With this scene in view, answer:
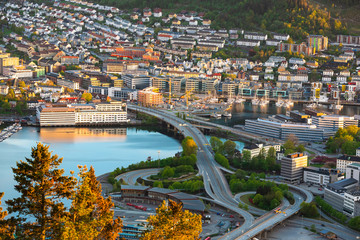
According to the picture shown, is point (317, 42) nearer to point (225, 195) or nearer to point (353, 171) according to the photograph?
point (353, 171)

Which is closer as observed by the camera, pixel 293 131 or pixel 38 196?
pixel 38 196

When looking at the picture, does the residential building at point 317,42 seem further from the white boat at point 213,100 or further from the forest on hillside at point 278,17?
the white boat at point 213,100

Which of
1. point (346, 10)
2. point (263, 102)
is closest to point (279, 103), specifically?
point (263, 102)

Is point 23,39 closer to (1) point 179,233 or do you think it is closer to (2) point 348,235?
(2) point 348,235

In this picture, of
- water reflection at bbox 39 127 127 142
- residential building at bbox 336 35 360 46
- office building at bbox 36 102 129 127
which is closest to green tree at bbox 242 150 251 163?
water reflection at bbox 39 127 127 142

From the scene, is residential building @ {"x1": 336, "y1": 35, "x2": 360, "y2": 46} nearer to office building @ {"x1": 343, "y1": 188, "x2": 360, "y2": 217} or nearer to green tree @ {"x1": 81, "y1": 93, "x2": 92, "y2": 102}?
green tree @ {"x1": 81, "y1": 93, "x2": 92, "y2": 102}

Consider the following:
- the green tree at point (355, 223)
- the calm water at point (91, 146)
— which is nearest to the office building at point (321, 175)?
the green tree at point (355, 223)
